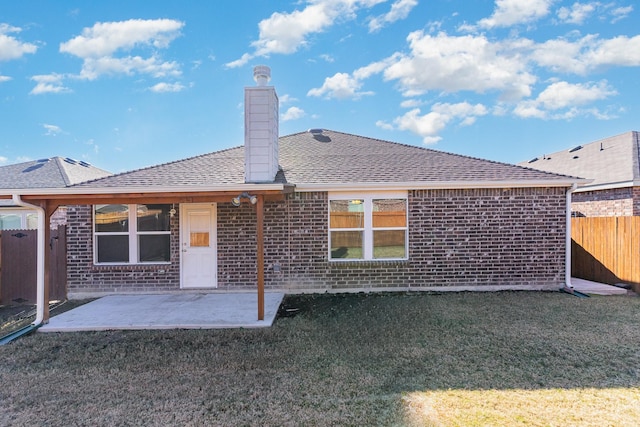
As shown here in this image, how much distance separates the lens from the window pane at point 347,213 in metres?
8.37

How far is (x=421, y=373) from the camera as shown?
414 centimetres

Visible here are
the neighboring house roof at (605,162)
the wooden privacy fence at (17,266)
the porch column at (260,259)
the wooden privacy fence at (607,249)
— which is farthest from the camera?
the neighboring house roof at (605,162)

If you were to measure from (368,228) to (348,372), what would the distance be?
460 centimetres

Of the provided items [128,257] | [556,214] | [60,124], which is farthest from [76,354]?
[60,124]

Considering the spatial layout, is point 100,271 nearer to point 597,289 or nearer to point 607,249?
point 597,289

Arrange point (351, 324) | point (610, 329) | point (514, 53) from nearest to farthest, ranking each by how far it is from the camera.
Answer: point (610, 329)
point (351, 324)
point (514, 53)

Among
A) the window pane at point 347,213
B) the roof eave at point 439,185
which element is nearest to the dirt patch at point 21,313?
the roof eave at point 439,185

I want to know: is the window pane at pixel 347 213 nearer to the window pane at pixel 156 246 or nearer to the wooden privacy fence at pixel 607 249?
the window pane at pixel 156 246

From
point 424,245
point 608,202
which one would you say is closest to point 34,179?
point 424,245

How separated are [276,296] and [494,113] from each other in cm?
1585

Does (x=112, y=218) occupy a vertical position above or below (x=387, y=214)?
below

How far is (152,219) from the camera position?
8422 mm

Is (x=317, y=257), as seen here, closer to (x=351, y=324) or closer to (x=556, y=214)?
(x=351, y=324)

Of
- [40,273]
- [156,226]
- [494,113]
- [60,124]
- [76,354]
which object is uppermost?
[494,113]
